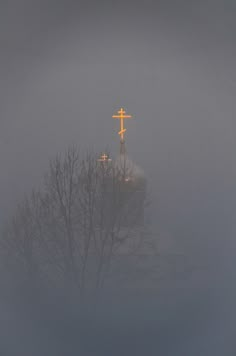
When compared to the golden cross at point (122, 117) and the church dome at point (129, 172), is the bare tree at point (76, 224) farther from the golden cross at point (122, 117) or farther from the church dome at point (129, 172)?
the golden cross at point (122, 117)

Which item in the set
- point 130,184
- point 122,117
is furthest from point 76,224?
point 122,117

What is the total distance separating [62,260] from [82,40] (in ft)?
3.77

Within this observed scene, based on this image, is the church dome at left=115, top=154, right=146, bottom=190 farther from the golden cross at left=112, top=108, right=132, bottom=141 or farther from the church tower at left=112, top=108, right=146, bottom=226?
the golden cross at left=112, top=108, right=132, bottom=141

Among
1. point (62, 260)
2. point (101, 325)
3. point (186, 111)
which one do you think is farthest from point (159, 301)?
point (186, 111)

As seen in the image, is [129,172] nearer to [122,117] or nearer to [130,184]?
[130,184]

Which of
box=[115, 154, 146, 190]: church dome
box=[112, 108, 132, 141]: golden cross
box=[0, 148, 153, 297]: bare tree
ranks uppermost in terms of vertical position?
box=[112, 108, 132, 141]: golden cross

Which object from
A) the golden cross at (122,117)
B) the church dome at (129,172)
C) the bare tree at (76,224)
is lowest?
the bare tree at (76,224)

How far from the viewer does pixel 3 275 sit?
9.43 ft

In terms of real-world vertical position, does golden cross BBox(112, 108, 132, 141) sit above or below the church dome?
above

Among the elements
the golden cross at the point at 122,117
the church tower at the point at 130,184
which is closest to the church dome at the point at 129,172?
the church tower at the point at 130,184

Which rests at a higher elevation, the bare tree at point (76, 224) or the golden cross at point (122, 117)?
the golden cross at point (122, 117)

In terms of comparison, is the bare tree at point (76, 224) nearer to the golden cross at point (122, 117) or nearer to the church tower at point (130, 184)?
the church tower at point (130, 184)

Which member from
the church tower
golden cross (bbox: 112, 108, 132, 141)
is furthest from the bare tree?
golden cross (bbox: 112, 108, 132, 141)

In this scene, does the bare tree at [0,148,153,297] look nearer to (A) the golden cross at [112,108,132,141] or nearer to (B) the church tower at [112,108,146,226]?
(B) the church tower at [112,108,146,226]
